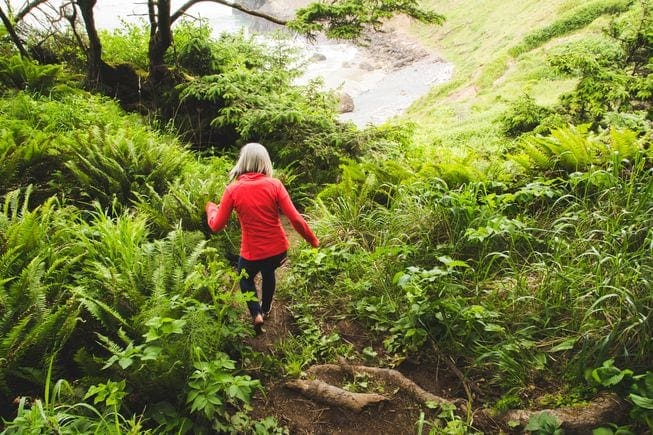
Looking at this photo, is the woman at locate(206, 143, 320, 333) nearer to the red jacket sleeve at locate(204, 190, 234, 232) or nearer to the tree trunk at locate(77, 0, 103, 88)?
the red jacket sleeve at locate(204, 190, 234, 232)

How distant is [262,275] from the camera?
Result: 4.27 meters

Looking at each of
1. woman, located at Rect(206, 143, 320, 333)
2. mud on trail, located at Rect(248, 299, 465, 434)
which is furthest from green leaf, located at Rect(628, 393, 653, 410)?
woman, located at Rect(206, 143, 320, 333)

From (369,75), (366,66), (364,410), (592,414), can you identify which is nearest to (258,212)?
(364,410)

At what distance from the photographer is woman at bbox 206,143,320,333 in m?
3.97

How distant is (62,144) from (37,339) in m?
4.03

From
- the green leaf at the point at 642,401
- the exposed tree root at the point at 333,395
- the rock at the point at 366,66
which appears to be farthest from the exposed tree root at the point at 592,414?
the rock at the point at 366,66

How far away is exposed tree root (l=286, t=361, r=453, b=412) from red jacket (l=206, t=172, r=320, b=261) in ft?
3.97

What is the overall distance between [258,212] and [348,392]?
1772mm

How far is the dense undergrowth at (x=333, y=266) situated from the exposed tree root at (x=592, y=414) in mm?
90

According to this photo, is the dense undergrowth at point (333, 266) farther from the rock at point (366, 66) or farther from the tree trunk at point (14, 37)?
the rock at point (366, 66)

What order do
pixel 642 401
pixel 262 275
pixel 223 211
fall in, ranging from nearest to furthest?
pixel 642 401
pixel 223 211
pixel 262 275

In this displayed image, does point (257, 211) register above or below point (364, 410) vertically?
above

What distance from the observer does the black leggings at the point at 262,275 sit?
13.5ft

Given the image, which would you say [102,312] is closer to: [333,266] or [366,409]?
[366,409]
